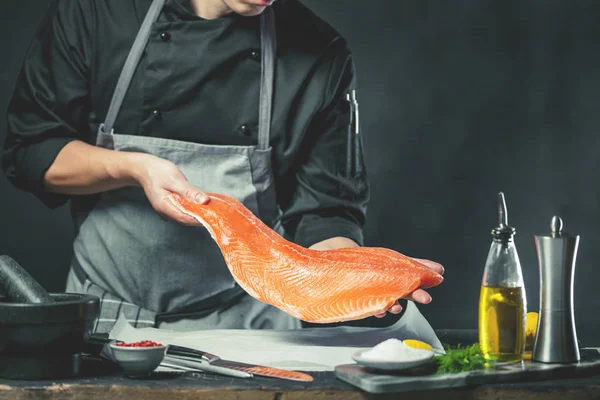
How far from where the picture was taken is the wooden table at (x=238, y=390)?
1.27 meters

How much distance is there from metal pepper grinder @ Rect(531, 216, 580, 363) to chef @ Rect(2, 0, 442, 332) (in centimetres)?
78

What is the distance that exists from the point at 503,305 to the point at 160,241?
1074mm

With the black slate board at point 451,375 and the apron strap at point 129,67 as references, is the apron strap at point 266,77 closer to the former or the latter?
the apron strap at point 129,67

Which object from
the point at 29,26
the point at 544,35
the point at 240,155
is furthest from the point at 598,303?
the point at 29,26

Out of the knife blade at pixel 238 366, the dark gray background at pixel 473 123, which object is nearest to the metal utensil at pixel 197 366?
the knife blade at pixel 238 366

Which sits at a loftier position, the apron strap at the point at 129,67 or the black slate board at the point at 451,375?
the apron strap at the point at 129,67

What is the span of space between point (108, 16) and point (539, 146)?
68.7 inches

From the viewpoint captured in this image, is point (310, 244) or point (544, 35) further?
point (544, 35)

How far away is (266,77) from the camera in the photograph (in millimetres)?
2273

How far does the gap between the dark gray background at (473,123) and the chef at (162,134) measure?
861 millimetres

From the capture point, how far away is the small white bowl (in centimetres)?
131

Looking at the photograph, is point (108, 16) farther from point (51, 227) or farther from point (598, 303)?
point (598, 303)

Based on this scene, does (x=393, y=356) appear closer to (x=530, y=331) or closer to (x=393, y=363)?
(x=393, y=363)

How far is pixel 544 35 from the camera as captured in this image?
10.2ft
